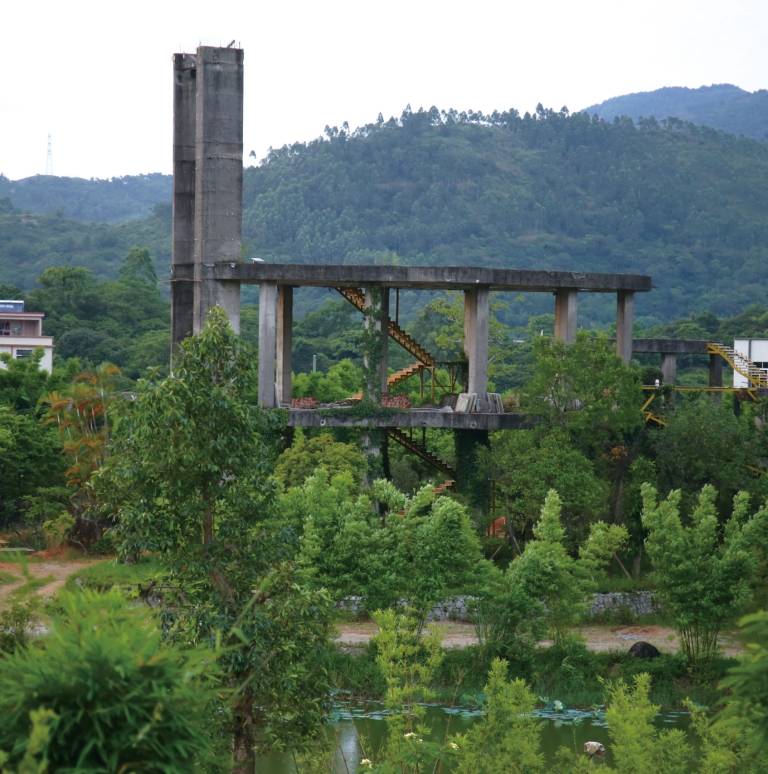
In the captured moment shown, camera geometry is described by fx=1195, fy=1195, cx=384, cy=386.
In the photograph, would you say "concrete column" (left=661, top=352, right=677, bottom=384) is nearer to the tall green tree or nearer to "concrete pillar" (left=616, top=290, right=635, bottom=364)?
"concrete pillar" (left=616, top=290, right=635, bottom=364)

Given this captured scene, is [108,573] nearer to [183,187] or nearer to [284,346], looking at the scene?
[284,346]

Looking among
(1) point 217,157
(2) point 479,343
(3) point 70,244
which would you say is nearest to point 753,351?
(2) point 479,343

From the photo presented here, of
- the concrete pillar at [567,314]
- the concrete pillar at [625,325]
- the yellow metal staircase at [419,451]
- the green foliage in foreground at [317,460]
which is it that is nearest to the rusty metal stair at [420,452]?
the yellow metal staircase at [419,451]

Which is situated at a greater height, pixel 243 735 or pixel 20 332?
pixel 20 332

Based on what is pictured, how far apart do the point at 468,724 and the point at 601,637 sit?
6.50 metres

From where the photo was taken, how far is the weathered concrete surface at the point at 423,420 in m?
35.2

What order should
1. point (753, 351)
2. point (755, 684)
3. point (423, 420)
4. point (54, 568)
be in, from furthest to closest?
point (753, 351) < point (423, 420) < point (54, 568) < point (755, 684)

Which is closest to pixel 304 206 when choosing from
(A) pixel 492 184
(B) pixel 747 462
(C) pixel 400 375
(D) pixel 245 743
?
(A) pixel 492 184

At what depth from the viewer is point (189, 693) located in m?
8.02

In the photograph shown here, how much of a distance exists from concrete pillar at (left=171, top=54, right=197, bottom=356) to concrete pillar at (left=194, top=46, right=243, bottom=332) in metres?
1.25

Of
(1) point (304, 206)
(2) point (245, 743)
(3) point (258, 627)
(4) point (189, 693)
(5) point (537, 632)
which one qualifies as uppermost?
(1) point (304, 206)

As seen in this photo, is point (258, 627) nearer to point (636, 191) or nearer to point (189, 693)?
point (189, 693)

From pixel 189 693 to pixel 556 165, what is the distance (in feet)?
460

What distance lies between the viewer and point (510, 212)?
13062cm
